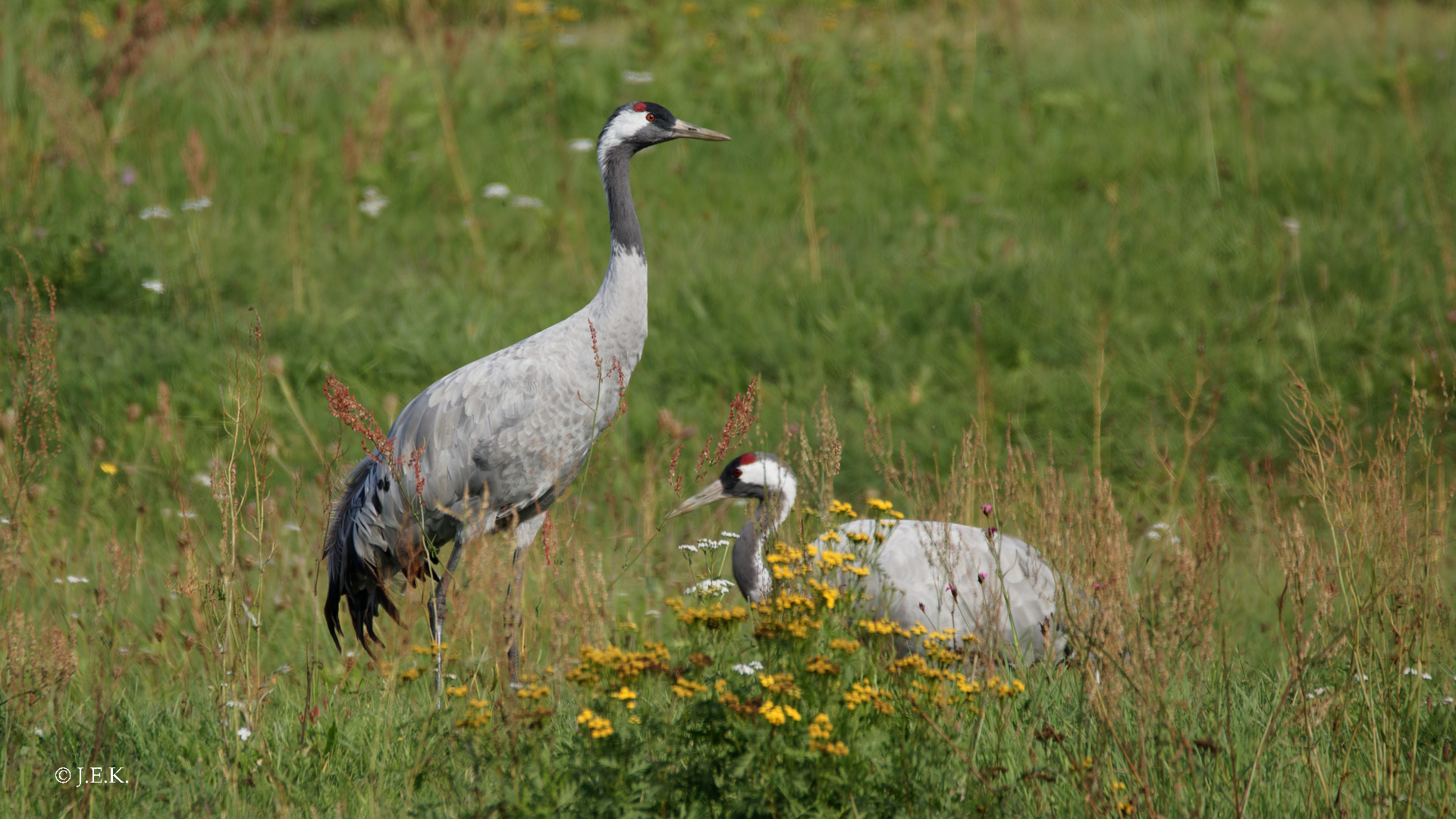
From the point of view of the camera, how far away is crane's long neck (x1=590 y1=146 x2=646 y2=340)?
4227 millimetres

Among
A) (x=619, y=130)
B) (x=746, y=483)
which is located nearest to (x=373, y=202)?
(x=619, y=130)

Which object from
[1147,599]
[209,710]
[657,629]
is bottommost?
[657,629]

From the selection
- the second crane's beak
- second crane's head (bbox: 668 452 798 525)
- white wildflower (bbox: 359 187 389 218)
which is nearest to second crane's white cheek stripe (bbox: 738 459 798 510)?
second crane's head (bbox: 668 452 798 525)

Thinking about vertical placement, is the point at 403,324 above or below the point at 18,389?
below

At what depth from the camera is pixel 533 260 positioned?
7.10 metres

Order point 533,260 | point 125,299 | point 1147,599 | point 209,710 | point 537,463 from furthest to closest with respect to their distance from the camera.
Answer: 1. point 533,260
2. point 125,299
3. point 537,463
4. point 209,710
5. point 1147,599

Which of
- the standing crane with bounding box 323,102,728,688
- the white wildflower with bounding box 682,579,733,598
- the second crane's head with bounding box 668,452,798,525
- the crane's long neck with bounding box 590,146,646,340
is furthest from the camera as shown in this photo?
the second crane's head with bounding box 668,452,798,525

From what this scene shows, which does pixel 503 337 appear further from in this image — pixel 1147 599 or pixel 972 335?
pixel 1147 599

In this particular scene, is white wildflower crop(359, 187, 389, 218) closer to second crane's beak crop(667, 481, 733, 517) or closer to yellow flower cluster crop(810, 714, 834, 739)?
second crane's beak crop(667, 481, 733, 517)

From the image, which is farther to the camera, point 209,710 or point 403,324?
point 403,324

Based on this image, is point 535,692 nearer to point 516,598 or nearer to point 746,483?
point 516,598

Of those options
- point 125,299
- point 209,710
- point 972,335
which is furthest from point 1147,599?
point 125,299

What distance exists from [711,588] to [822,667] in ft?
1.95

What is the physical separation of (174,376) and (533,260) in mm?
2062
